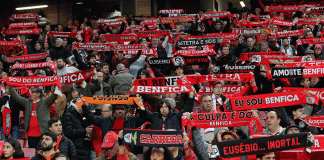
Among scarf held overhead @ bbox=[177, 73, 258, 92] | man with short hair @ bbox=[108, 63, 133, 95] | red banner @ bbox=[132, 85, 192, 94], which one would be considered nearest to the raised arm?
man with short hair @ bbox=[108, 63, 133, 95]

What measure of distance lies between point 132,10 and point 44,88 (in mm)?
14775

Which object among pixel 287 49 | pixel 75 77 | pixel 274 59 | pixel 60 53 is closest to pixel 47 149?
pixel 75 77

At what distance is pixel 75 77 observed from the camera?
32.3 ft

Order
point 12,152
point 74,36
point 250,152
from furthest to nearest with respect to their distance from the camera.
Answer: point 74,36
point 12,152
point 250,152

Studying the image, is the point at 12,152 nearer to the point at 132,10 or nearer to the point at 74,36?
the point at 74,36

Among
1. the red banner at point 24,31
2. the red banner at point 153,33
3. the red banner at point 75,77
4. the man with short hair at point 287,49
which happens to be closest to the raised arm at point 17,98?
the red banner at point 75,77

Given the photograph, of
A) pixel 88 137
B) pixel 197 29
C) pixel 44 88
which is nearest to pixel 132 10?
pixel 197 29

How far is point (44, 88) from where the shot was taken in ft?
35.2

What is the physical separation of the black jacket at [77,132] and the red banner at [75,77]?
162 cm

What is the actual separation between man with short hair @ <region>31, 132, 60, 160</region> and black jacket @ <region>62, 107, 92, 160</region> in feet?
3.59

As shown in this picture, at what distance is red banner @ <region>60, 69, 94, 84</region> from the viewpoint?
32.0 ft

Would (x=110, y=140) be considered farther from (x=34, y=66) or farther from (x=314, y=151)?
(x=34, y=66)

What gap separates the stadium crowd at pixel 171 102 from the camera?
6566 mm

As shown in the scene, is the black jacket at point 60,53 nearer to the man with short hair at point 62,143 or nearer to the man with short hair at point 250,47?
the man with short hair at point 250,47
